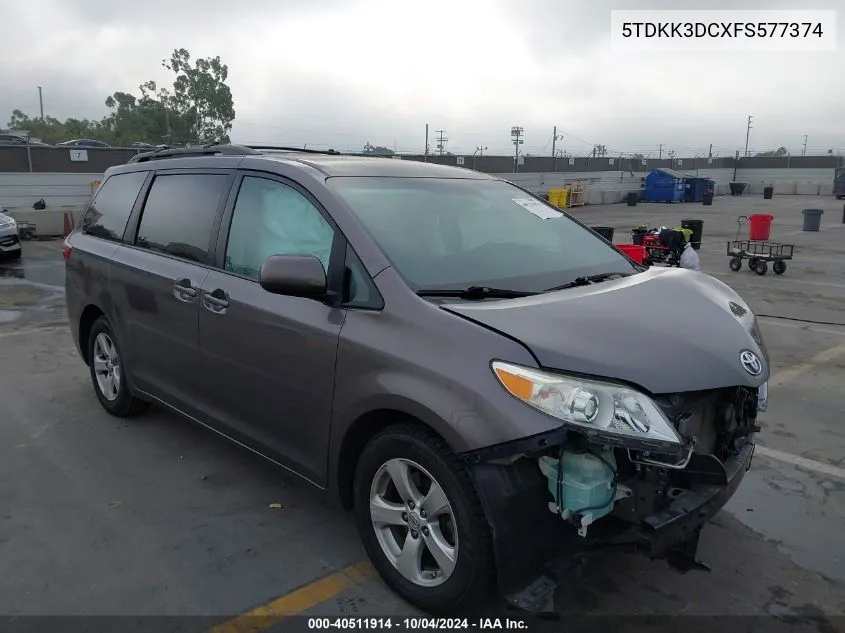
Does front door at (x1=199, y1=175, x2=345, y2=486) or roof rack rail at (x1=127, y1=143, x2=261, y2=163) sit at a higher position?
roof rack rail at (x1=127, y1=143, x2=261, y2=163)

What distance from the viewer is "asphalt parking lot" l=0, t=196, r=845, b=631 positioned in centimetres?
282

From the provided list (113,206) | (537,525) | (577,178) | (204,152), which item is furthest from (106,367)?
(577,178)

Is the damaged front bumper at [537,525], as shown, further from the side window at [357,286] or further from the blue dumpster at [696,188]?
the blue dumpster at [696,188]

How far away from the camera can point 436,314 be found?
A: 8.46ft

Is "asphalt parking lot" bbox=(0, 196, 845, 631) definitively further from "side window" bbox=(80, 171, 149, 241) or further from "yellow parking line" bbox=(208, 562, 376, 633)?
"side window" bbox=(80, 171, 149, 241)

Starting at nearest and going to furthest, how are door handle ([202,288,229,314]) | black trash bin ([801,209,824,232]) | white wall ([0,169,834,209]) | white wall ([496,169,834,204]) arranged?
door handle ([202,288,229,314]), black trash bin ([801,209,824,232]), white wall ([0,169,834,209]), white wall ([496,169,834,204])

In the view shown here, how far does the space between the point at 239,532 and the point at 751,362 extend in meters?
2.49

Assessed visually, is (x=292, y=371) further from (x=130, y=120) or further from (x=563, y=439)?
(x=130, y=120)

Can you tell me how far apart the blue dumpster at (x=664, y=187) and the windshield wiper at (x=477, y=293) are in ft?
123

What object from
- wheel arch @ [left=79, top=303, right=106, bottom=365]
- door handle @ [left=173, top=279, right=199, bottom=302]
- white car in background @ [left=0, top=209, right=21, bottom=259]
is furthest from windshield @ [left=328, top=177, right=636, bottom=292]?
white car in background @ [left=0, top=209, right=21, bottom=259]

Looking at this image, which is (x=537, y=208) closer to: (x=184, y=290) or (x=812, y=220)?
(x=184, y=290)

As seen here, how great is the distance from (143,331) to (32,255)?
1135 cm

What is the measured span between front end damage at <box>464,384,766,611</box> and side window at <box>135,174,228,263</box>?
2233 mm

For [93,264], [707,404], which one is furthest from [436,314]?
[93,264]
